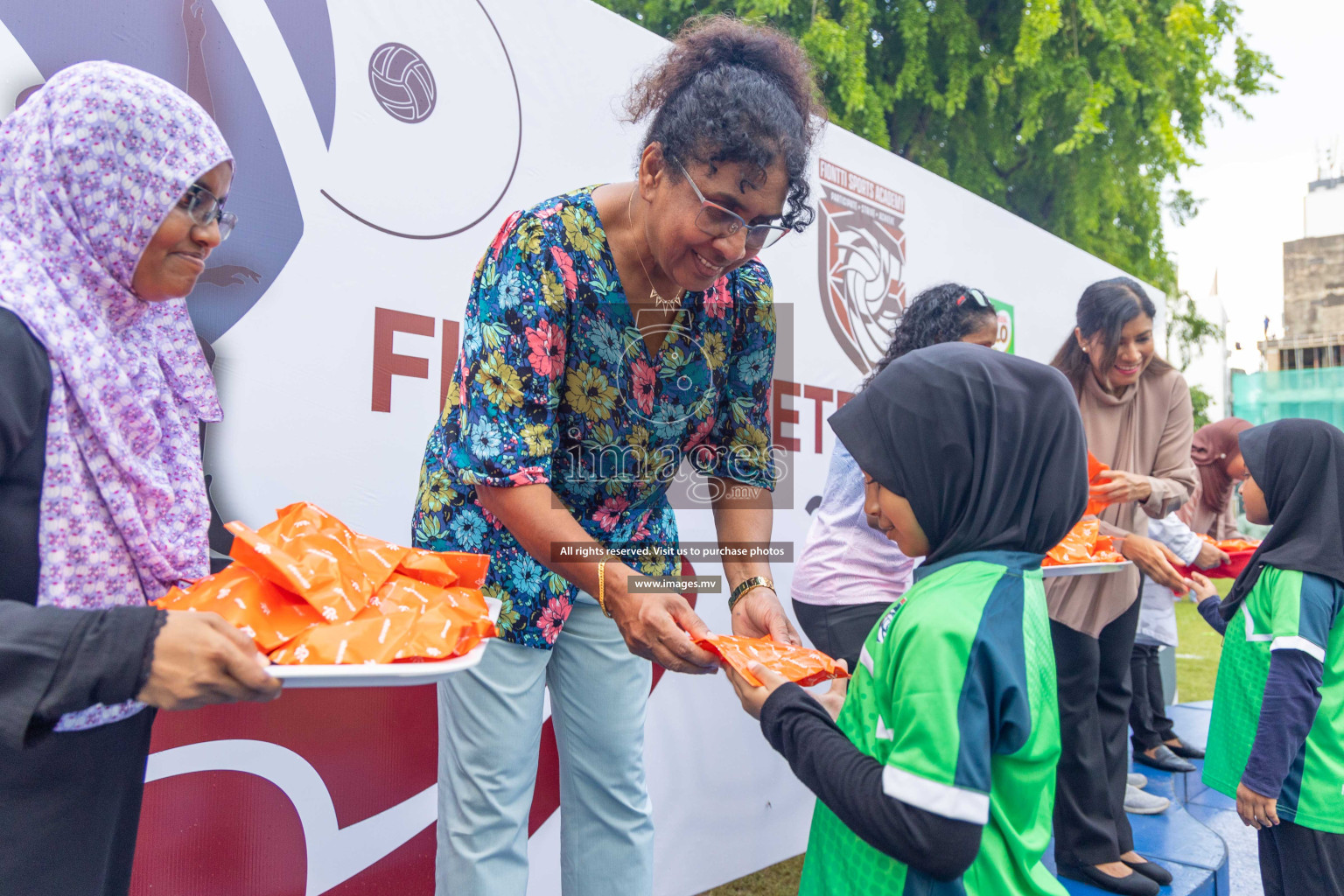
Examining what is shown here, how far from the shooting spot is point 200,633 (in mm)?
1007

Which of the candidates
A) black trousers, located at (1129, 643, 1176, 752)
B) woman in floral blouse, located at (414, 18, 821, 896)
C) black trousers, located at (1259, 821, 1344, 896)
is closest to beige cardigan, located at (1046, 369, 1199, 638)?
black trousers, located at (1259, 821, 1344, 896)

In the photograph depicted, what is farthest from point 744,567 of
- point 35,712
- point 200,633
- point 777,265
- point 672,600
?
point 777,265

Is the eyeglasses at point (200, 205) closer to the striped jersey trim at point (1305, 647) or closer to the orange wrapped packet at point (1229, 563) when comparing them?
the striped jersey trim at point (1305, 647)

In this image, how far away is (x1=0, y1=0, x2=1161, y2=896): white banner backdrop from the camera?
1.91 meters

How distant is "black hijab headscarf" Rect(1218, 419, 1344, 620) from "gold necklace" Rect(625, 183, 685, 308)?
1.88 m

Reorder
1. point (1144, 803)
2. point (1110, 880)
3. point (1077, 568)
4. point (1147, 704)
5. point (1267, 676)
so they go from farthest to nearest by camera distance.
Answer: point (1147, 704)
point (1144, 803)
point (1110, 880)
point (1077, 568)
point (1267, 676)

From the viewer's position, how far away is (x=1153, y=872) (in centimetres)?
287

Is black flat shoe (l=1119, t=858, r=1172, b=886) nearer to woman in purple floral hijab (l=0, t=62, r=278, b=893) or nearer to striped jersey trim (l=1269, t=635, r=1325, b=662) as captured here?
striped jersey trim (l=1269, t=635, r=1325, b=662)

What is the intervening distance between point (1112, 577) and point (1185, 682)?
5.50 metres

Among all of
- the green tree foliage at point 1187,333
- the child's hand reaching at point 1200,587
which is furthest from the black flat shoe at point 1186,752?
the green tree foliage at point 1187,333

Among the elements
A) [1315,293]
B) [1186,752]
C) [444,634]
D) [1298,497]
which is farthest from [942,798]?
[1315,293]

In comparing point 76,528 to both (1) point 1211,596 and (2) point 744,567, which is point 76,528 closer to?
(2) point 744,567

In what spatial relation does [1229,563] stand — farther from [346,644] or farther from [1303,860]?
[346,644]

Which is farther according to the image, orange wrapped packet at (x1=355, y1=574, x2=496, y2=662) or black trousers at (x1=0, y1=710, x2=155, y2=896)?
orange wrapped packet at (x1=355, y1=574, x2=496, y2=662)
